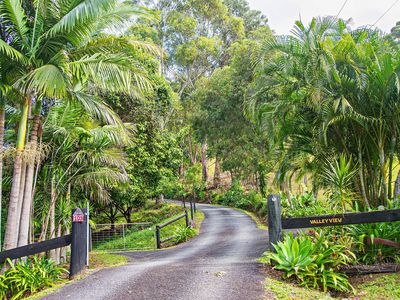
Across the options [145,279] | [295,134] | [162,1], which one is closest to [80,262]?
[145,279]

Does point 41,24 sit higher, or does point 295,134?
point 41,24

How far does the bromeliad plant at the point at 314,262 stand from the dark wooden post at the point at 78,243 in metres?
3.29

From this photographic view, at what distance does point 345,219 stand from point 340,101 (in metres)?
2.65

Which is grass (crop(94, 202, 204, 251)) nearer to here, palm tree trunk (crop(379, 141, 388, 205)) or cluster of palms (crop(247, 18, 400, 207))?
cluster of palms (crop(247, 18, 400, 207))

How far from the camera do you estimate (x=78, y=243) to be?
5.84m

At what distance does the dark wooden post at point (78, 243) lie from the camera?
18.8 ft

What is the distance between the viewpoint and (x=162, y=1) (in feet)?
94.3

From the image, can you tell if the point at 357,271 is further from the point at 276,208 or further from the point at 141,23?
the point at 141,23

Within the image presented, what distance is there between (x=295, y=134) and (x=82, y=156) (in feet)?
18.5

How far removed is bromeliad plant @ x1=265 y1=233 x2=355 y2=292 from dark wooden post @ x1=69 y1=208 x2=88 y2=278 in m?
3.29

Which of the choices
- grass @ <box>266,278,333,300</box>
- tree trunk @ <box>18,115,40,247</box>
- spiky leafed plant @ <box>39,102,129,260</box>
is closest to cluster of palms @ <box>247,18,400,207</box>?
grass @ <box>266,278,333,300</box>

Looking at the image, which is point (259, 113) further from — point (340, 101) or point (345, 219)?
point (345, 219)

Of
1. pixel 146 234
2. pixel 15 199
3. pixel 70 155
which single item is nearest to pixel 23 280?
pixel 15 199

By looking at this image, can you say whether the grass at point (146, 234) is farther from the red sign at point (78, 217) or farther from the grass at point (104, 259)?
the red sign at point (78, 217)
